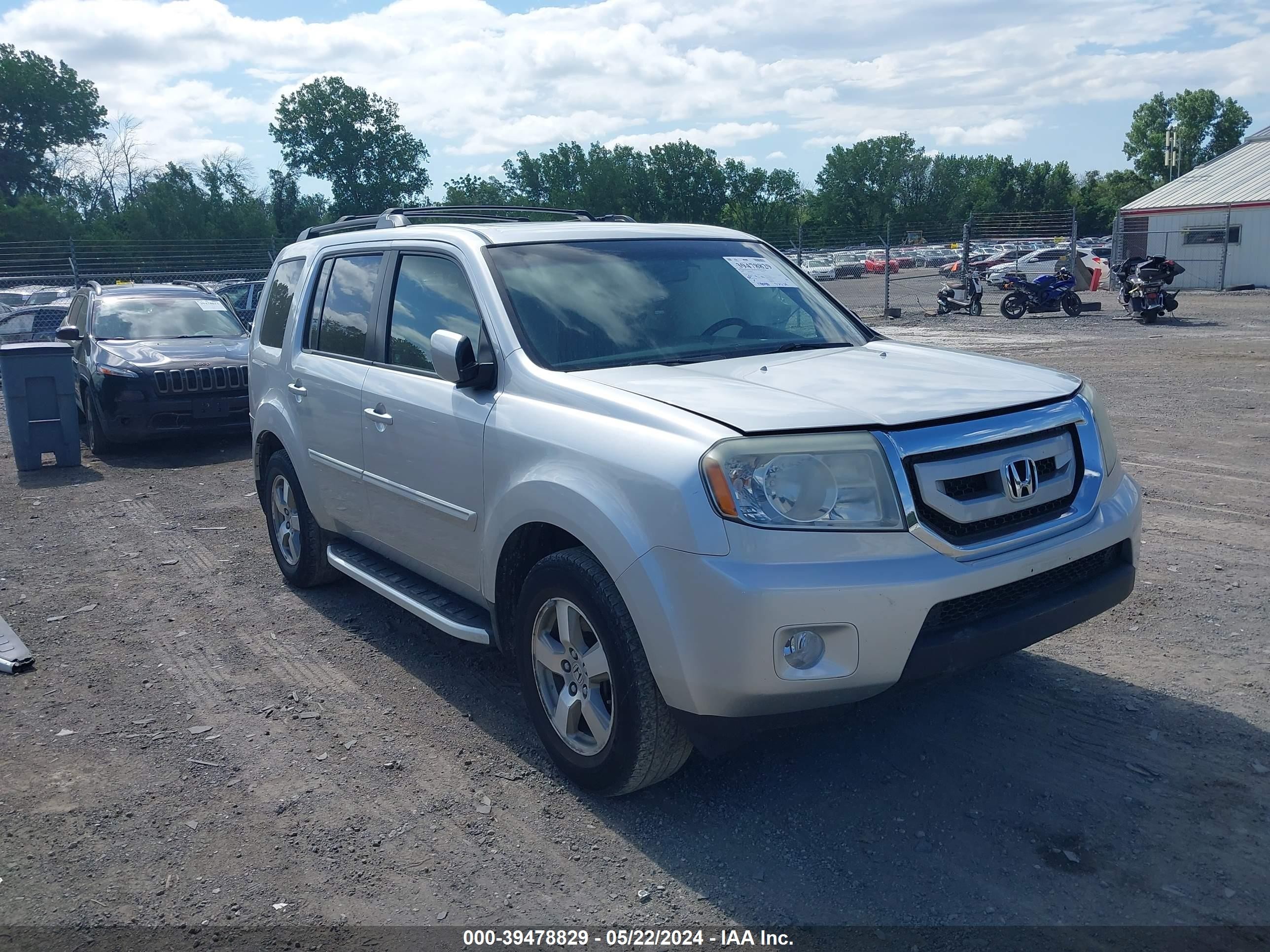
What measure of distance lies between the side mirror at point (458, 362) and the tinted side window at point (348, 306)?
3.78 ft

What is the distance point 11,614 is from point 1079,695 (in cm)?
566

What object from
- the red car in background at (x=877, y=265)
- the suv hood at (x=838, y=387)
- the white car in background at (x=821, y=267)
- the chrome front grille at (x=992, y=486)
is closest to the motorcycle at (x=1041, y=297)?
the white car in background at (x=821, y=267)

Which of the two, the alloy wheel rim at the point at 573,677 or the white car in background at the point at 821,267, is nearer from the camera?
the alloy wheel rim at the point at 573,677

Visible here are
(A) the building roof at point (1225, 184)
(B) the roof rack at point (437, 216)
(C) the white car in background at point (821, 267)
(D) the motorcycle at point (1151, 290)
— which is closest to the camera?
(B) the roof rack at point (437, 216)

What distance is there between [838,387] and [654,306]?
3.61 feet

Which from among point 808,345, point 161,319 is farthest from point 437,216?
point 161,319

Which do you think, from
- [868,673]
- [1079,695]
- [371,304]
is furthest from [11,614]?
[1079,695]

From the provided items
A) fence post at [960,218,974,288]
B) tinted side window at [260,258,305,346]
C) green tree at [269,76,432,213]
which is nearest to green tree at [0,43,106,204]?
green tree at [269,76,432,213]

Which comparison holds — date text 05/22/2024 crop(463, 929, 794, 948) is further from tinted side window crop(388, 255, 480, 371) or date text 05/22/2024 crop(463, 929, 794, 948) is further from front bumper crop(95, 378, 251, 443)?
front bumper crop(95, 378, 251, 443)

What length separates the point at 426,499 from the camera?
4.44 metres

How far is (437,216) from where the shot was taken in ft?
19.5

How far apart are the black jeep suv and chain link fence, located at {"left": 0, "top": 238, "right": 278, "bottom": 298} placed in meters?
14.1

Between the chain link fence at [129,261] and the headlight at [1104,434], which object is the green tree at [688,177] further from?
the headlight at [1104,434]

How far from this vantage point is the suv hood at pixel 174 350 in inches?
443
